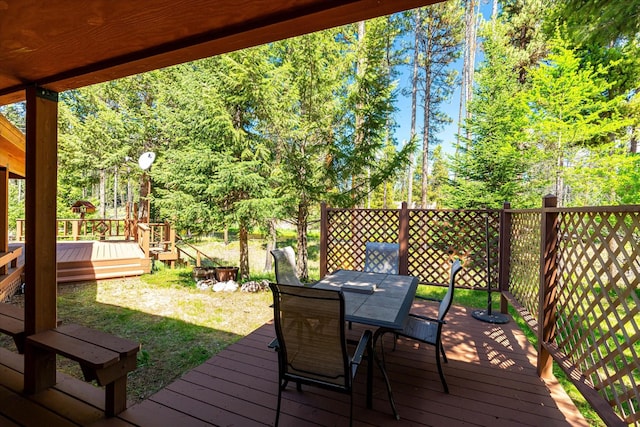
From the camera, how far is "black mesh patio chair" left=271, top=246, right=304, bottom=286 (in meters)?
3.41

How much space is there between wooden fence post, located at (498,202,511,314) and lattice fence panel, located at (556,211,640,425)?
71.1 inches

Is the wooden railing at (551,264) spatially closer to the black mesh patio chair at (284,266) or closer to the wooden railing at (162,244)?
the black mesh patio chair at (284,266)

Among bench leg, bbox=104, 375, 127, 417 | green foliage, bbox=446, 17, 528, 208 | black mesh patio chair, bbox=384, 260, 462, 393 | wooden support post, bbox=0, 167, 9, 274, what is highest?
green foliage, bbox=446, 17, 528, 208

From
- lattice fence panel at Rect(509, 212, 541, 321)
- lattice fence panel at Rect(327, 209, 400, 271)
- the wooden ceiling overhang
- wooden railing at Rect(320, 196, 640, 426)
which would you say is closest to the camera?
the wooden ceiling overhang

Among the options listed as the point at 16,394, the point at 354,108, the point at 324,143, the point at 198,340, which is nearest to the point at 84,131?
the point at 324,143

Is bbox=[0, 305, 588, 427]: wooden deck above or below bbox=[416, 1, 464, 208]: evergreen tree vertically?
below

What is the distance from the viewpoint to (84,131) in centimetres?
1066

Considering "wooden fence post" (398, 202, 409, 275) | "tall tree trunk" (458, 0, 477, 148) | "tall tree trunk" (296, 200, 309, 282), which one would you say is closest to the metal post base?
"wooden fence post" (398, 202, 409, 275)

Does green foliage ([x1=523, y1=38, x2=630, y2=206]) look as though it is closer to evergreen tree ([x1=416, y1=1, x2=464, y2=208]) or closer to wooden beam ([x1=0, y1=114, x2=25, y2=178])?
evergreen tree ([x1=416, y1=1, x2=464, y2=208])

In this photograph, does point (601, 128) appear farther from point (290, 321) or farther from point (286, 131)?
point (290, 321)

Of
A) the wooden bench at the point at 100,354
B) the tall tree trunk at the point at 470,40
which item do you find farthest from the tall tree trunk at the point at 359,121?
the tall tree trunk at the point at 470,40

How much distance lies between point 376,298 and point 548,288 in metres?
1.47

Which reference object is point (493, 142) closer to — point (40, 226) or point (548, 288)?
point (548, 288)

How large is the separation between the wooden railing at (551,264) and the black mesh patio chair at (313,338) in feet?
4.85
